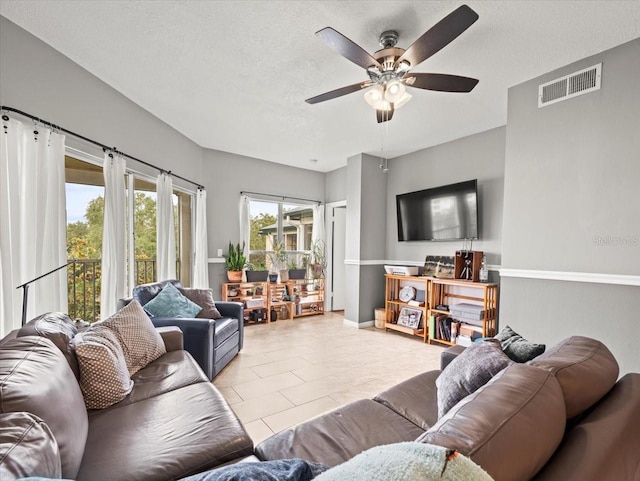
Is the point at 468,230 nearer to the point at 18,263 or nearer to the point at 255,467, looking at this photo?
the point at 255,467

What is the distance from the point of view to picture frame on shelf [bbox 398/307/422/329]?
4293 millimetres

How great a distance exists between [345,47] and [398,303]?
3.63 meters

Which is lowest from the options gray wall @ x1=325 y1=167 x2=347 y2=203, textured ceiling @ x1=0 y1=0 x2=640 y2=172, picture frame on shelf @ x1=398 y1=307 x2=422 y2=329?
picture frame on shelf @ x1=398 y1=307 x2=422 y2=329

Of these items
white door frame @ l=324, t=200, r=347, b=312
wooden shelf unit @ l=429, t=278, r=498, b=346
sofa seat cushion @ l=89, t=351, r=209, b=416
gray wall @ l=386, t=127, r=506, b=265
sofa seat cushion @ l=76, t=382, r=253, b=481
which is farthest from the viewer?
white door frame @ l=324, t=200, r=347, b=312

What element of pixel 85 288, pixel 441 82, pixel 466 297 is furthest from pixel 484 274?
pixel 85 288

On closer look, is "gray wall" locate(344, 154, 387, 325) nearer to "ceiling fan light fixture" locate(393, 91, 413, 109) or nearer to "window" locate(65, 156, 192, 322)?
"ceiling fan light fixture" locate(393, 91, 413, 109)

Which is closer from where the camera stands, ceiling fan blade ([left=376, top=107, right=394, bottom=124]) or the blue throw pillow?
ceiling fan blade ([left=376, top=107, right=394, bottom=124])

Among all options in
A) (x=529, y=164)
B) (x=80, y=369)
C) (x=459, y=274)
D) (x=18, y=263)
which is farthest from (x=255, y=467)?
(x=459, y=274)

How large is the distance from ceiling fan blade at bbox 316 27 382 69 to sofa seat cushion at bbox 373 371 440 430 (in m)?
1.99

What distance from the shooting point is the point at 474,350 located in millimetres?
1375

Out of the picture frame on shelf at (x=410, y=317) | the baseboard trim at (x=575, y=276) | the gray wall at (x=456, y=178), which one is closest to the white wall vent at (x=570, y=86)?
the gray wall at (x=456, y=178)

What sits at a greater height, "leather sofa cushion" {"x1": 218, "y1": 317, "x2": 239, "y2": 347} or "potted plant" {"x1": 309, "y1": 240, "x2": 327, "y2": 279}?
"potted plant" {"x1": 309, "y1": 240, "x2": 327, "y2": 279}

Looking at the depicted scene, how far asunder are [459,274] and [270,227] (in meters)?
3.26

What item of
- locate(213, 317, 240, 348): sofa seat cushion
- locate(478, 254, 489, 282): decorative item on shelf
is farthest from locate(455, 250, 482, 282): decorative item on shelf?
locate(213, 317, 240, 348): sofa seat cushion
